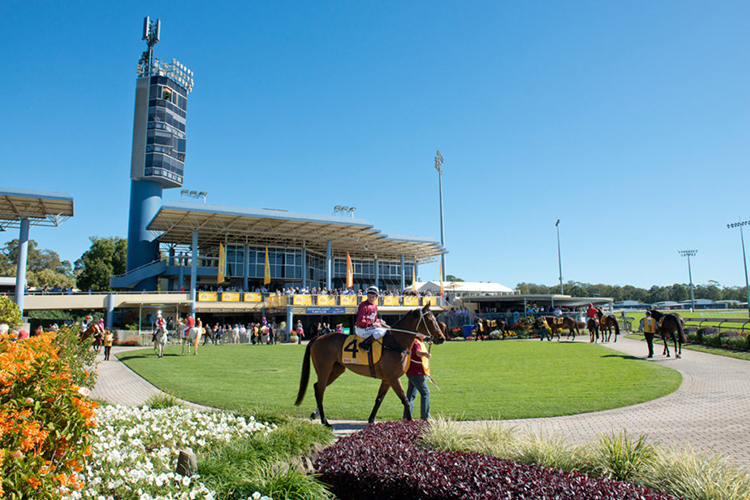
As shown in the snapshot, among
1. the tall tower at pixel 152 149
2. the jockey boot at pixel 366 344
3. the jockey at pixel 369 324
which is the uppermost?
the tall tower at pixel 152 149

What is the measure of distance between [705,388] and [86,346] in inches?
537

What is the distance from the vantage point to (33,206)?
31.1 m

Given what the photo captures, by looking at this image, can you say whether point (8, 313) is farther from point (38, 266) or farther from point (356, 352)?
point (38, 266)

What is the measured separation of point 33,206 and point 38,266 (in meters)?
54.2

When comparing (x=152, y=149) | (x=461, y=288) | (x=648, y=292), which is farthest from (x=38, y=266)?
(x=648, y=292)

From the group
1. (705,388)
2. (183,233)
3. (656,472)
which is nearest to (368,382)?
(705,388)

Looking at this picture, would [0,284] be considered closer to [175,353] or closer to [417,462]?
[175,353]

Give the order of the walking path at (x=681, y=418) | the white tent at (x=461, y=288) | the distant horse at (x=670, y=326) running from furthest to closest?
1. the white tent at (x=461, y=288)
2. the distant horse at (x=670, y=326)
3. the walking path at (x=681, y=418)

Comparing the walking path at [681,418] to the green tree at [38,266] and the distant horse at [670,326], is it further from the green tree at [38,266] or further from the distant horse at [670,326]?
the green tree at [38,266]

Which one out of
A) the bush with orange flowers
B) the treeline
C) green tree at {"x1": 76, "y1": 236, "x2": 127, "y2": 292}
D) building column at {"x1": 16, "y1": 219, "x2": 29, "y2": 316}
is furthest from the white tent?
the treeline

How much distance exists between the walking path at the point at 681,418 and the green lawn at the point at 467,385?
0.39m

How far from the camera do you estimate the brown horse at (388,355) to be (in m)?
7.39

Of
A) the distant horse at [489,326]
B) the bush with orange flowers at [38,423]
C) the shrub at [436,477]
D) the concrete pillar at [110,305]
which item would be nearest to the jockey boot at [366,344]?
the shrub at [436,477]

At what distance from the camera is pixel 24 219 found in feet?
103
